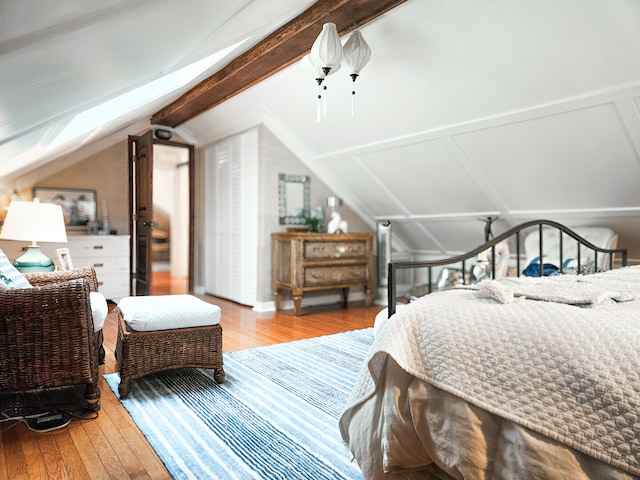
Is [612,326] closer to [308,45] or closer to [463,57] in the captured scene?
[463,57]

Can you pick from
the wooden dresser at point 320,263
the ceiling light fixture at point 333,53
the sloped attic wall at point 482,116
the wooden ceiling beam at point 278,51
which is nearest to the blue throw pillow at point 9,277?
the ceiling light fixture at point 333,53

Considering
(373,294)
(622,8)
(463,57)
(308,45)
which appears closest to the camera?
(622,8)

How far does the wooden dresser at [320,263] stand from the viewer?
455 centimetres

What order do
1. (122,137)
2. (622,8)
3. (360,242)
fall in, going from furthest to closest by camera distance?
(122,137)
(360,242)
(622,8)

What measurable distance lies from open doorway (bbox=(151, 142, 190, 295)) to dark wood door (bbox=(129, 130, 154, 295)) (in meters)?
1.63

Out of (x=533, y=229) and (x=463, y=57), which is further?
(x=533, y=229)

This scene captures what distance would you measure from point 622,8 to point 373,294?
3874 millimetres

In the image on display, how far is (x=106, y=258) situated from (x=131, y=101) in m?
2.58

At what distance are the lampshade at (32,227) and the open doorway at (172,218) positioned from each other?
11.8 ft

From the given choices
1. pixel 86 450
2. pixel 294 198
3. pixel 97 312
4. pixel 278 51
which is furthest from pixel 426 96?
pixel 86 450

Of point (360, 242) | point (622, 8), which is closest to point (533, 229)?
point (360, 242)

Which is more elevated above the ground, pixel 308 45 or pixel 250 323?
pixel 308 45

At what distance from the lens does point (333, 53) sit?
106 inches

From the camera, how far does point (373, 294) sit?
5523mm
